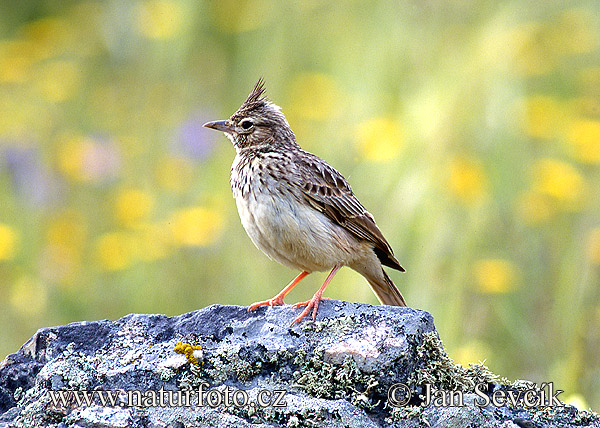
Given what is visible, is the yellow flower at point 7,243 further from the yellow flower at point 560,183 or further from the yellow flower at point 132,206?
the yellow flower at point 560,183

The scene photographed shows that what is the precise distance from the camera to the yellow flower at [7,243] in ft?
25.5

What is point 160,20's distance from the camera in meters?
10.2

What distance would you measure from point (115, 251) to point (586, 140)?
14.7 feet

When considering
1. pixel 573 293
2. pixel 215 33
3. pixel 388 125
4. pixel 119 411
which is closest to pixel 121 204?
pixel 388 125

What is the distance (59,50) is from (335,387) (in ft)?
27.9

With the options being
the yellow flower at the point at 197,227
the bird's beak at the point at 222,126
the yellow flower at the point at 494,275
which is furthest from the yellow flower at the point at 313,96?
the bird's beak at the point at 222,126

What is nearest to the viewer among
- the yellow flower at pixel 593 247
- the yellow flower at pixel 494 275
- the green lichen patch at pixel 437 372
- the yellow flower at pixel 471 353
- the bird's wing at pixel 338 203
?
the green lichen patch at pixel 437 372

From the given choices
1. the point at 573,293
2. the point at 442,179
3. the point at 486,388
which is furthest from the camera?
the point at 442,179

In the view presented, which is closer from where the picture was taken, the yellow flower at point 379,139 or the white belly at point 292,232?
the white belly at point 292,232

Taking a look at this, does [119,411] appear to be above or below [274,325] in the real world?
below

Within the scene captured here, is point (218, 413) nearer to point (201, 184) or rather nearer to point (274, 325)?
point (274, 325)

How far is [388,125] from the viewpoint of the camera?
27.5 feet

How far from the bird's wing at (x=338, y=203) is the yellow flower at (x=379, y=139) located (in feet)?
6.44

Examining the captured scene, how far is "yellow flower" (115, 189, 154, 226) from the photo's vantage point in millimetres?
8156
